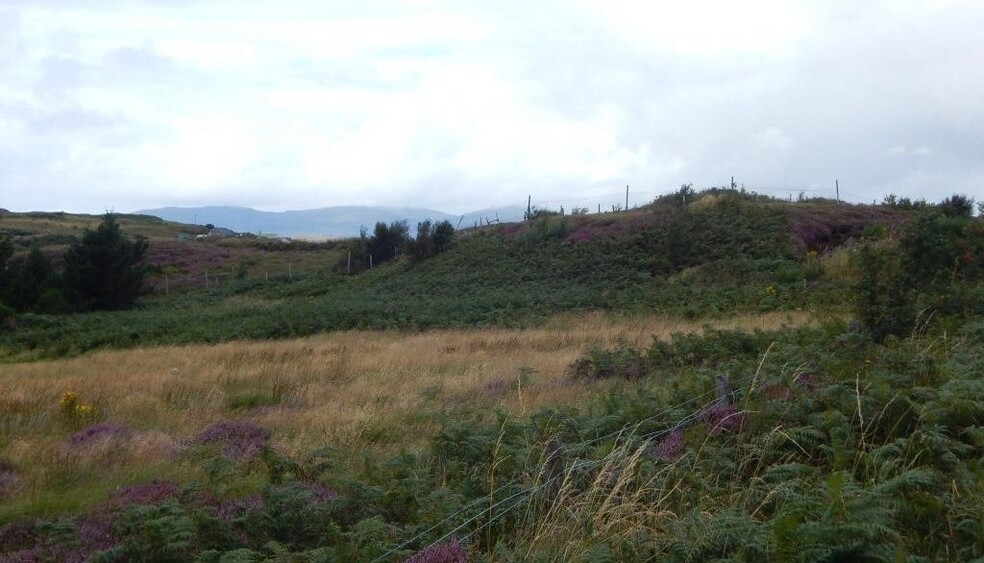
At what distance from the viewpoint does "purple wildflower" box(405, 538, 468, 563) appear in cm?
477

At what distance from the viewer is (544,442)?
707 cm

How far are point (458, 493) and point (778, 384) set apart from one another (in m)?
3.05

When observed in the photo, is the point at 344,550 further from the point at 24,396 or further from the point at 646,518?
the point at 24,396

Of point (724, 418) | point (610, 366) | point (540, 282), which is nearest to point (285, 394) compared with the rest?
point (610, 366)

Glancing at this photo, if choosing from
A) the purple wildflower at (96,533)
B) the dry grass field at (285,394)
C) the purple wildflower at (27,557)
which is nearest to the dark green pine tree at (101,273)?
the dry grass field at (285,394)

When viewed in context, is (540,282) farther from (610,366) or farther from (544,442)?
(544,442)

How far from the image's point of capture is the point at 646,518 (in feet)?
16.9

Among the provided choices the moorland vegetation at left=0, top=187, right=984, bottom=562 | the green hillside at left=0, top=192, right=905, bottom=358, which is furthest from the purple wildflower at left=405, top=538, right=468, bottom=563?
the green hillside at left=0, top=192, right=905, bottom=358

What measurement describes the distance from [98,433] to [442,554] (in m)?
6.33

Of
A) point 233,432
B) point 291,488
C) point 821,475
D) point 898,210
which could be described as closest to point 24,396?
point 233,432

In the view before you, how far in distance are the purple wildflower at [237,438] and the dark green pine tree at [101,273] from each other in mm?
35155

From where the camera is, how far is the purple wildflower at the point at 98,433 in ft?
30.9

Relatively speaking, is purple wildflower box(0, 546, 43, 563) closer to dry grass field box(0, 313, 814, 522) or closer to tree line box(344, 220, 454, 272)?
dry grass field box(0, 313, 814, 522)

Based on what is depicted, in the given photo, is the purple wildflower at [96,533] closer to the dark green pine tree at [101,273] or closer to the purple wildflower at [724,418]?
the purple wildflower at [724,418]
